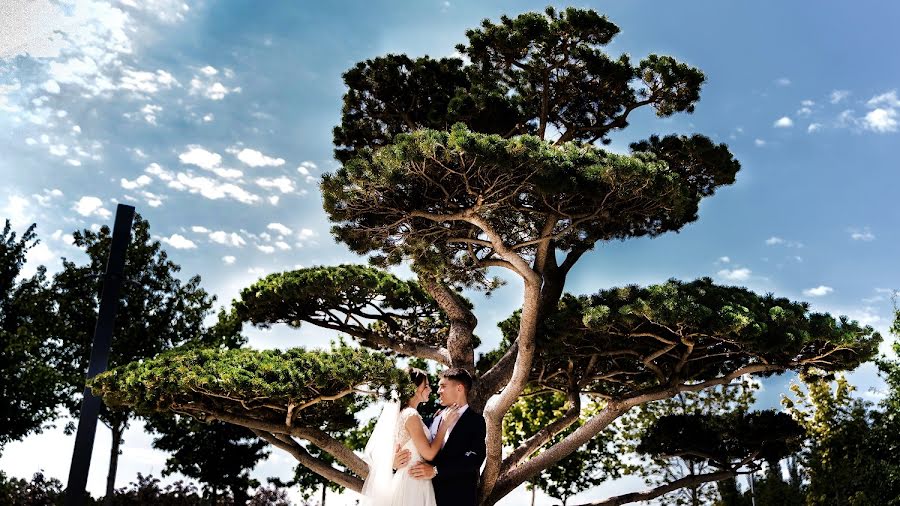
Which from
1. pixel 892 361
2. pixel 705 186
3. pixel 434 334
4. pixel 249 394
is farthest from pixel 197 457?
pixel 892 361

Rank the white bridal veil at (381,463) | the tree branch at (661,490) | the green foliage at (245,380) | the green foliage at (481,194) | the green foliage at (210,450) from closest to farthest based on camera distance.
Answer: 1. the white bridal veil at (381,463)
2. the green foliage at (481,194)
3. the green foliage at (245,380)
4. the tree branch at (661,490)
5. the green foliage at (210,450)

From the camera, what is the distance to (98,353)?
8.31 m

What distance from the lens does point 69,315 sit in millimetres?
17094

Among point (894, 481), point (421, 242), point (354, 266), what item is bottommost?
point (894, 481)

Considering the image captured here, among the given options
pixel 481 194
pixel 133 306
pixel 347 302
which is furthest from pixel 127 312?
pixel 481 194

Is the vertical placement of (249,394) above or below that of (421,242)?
below

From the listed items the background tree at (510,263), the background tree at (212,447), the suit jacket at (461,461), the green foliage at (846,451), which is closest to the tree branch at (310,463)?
the background tree at (510,263)

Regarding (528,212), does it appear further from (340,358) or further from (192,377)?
(192,377)

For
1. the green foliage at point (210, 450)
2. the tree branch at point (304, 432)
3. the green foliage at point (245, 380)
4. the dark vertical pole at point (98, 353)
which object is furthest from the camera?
the green foliage at point (210, 450)

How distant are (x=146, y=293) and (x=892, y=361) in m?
17.7

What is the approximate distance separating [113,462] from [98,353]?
381 inches

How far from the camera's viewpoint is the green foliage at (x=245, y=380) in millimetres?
8891

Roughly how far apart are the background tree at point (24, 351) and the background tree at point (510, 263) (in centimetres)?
633

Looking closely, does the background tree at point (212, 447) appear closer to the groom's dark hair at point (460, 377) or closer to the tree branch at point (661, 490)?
the tree branch at point (661, 490)
